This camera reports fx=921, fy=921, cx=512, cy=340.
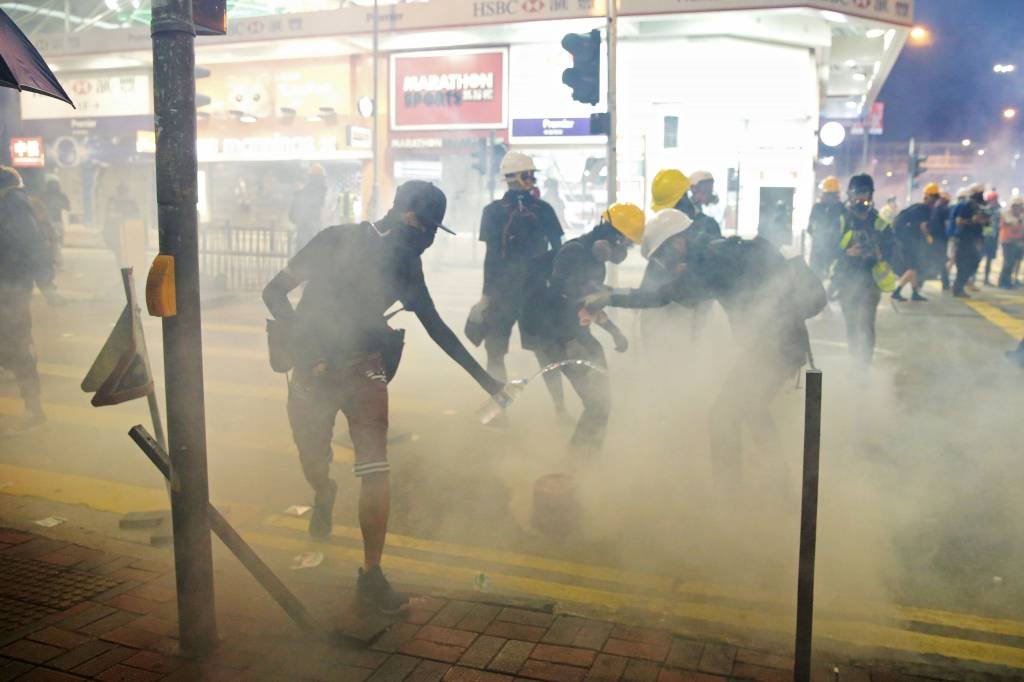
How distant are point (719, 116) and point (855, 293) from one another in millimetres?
15372

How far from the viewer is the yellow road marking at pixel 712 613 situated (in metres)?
3.37

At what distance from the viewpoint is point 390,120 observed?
2536 cm

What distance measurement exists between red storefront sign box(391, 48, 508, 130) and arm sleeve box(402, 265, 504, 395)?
2099 centimetres

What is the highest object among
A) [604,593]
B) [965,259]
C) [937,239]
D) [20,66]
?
[20,66]

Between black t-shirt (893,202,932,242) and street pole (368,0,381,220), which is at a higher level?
street pole (368,0,381,220)

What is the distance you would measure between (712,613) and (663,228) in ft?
6.92

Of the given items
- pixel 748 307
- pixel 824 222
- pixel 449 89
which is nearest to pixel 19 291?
pixel 748 307

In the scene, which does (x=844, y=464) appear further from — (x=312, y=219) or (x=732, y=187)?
(x=732, y=187)

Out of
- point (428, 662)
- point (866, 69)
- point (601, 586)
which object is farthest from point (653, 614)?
point (866, 69)

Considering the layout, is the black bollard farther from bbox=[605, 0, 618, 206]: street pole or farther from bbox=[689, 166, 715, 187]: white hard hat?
bbox=[605, 0, 618, 206]: street pole

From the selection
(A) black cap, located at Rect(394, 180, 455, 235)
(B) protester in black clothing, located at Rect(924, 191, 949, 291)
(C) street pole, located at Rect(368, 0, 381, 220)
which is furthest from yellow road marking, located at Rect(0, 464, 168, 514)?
(C) street pole, located at Rect(368, 0, 381, 220)

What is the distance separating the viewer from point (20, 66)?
3896 mm

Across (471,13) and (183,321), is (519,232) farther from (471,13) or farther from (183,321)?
(471,13)

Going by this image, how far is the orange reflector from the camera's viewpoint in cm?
296
